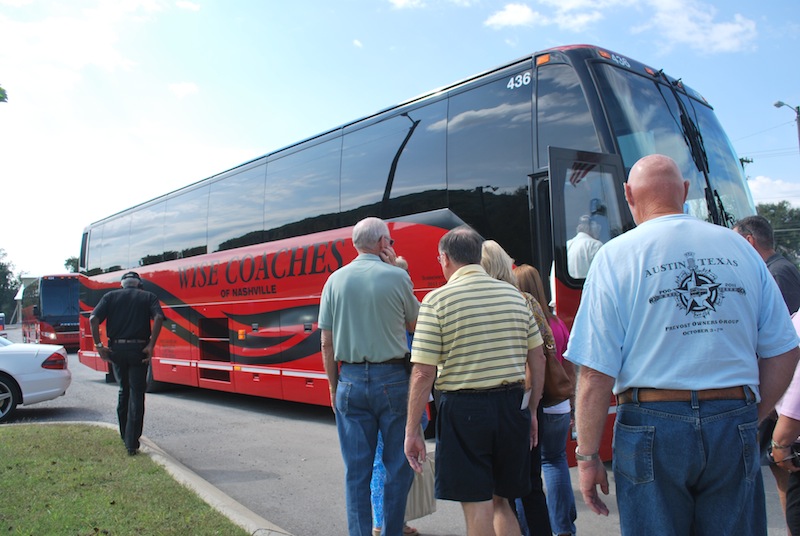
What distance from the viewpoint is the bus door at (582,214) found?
549 cm

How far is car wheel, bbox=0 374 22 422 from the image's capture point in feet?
32.0

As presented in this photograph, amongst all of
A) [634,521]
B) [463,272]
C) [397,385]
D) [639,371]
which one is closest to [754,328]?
[639,371]

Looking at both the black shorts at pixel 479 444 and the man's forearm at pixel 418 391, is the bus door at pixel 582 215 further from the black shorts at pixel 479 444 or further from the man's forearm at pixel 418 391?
the man's forearm at pixel 418 391

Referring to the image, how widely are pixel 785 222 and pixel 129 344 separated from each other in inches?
3409

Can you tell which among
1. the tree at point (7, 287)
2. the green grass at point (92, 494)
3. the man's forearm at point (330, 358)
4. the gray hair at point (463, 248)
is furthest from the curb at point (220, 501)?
the tree at point (7, 287)

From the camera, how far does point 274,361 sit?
31.1 ft

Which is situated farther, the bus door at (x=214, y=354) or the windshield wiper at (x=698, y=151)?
the bus door at (x=214, y=354)

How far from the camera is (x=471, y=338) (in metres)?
3.21

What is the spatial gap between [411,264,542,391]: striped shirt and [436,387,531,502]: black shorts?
0.08 metres

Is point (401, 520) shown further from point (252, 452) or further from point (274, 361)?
point (274, 361)

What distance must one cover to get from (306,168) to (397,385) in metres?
6.02

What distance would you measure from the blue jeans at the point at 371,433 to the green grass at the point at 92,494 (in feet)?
2.86

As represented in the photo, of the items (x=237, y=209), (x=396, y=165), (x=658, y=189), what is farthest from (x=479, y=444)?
(x=237, y=209)

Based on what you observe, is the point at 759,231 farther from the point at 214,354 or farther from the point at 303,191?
the point at 214,354
